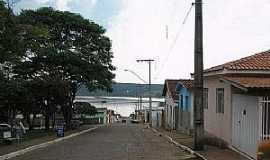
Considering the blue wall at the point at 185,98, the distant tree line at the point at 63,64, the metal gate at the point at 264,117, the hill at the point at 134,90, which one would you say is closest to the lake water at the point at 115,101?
the hill at the point at 134,90

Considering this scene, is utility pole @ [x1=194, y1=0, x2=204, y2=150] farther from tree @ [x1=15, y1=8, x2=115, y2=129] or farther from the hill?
the hill

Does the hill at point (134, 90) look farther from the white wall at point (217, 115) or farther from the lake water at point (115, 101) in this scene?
the white wall at point (217, 115)

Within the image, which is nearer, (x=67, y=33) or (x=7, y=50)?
(x=7, y=50)

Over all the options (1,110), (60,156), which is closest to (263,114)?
(60,156)

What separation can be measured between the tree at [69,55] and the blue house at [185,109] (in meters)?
7.85

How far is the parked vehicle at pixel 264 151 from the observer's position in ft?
54.7

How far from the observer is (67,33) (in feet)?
161

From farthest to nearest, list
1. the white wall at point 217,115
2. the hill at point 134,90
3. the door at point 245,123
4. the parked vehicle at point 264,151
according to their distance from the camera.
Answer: the hill at point 134,90
the white wall at point 217,115
the door at point 245,123
the parked vehicle at point 264,151

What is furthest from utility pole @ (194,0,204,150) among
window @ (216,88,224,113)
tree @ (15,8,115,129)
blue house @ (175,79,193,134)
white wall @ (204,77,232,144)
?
tree @ (15,8,115,129)

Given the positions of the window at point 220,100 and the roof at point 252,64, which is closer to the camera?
the roof at point 252,64

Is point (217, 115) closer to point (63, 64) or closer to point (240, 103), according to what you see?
point (240, 103)

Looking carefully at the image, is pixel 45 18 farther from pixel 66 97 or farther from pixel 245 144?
pixel 245 144

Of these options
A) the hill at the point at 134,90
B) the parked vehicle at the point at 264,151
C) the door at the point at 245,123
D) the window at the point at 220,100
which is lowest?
the parked vehicle at the point at 264,151

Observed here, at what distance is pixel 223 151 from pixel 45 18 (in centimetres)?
2994
